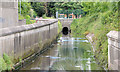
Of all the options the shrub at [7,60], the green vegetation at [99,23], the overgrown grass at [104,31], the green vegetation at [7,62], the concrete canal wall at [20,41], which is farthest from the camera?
the green vegetation at [99,23]

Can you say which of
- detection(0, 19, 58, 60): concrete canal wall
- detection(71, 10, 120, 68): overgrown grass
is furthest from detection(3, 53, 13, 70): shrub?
detection(71, 10, 120, 68): overgrown grass

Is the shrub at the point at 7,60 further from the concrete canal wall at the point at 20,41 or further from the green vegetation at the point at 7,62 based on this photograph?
the concrete canal wall at the point at 20,41

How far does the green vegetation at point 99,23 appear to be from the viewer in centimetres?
1214

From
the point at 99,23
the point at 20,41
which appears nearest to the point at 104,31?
the point at 20,41

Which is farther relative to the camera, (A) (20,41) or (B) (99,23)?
(B) (99,23)

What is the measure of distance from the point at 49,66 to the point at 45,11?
4673cm

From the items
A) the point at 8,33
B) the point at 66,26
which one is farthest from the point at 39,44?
the point at 66,26

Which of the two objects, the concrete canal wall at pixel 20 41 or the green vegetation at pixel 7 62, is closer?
the green vegetation at pixel 7 62

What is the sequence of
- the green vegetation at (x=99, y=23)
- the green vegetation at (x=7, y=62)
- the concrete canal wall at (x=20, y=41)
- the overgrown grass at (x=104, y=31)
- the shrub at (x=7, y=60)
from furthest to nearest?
the green vegetation at (x=99, y=23), the overgrown grass at (x=104, y=31), the concrete canal wall at (x=20, y=41), the shrub at (x=7, y=60), the green vegetation at (x=7, y=62)

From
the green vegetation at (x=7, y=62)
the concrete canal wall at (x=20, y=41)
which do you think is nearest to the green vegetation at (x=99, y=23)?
the concrete canal wall at (x=20, y=41)

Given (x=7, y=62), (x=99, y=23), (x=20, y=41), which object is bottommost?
(x=7, y=62)

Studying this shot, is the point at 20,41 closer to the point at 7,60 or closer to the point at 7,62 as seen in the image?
the point at 7,60

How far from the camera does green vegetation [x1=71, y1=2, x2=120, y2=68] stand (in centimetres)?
1214

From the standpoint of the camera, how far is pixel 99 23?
20703mm
